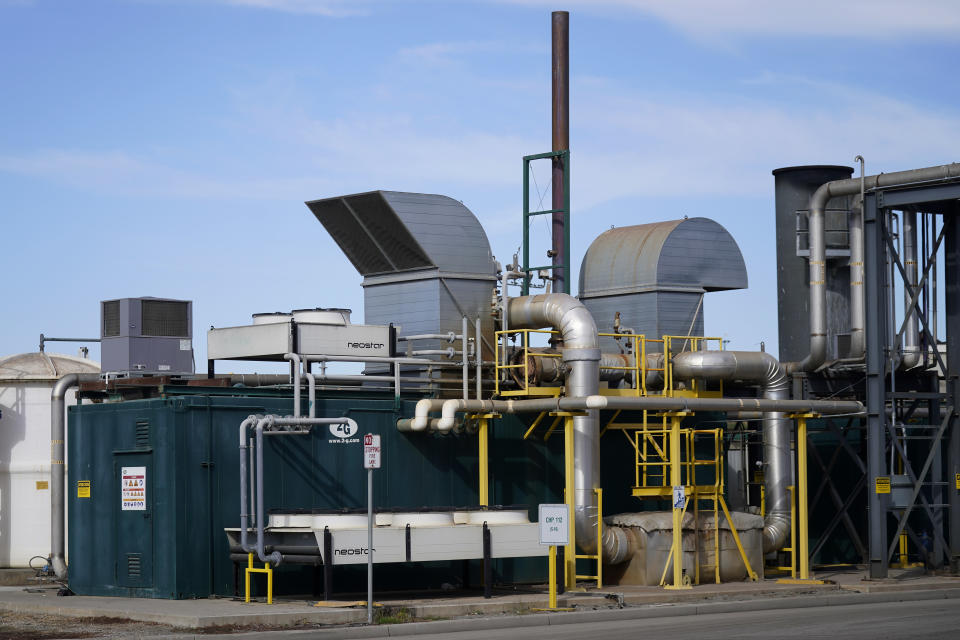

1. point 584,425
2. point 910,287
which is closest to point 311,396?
point 584,425

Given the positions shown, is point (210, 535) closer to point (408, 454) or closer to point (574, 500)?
point (408, 454)

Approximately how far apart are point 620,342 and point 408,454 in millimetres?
6137

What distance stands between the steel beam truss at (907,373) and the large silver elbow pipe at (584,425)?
18.1ft

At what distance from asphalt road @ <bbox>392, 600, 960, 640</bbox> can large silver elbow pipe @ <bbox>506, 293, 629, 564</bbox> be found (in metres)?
3.83

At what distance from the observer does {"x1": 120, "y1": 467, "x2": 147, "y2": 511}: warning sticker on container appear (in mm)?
26219

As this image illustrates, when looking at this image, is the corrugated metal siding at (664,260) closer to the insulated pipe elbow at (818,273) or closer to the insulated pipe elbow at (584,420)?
the insulated pipe elbow at (818,273)

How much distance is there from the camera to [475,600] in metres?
24.8

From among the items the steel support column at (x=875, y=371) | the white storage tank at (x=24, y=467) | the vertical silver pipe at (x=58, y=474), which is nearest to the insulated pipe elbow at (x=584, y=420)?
the steel support column at (x=875, y=371)

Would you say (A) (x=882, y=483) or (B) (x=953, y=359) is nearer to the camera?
(A) (x=882, y=483)

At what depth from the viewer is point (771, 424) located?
102 feet

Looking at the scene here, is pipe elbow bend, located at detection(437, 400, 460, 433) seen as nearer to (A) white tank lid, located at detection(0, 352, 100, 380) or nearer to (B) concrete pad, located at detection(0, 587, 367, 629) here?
(B) concrete pad, located at detection(0, 587, 367, 629)

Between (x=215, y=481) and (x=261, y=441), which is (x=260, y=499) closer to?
(x=261, y=441)

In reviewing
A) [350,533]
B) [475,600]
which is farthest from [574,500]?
[350,533]

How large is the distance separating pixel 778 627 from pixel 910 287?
1241 cm
